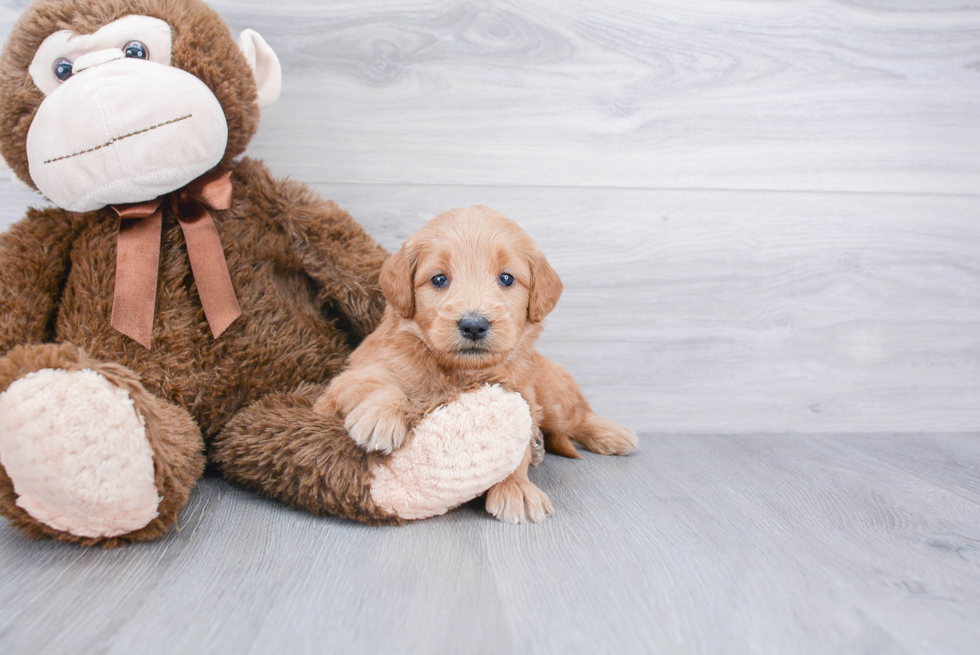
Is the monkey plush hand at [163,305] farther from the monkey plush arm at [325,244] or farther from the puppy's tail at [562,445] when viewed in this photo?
the puppy's tail at [562,445]

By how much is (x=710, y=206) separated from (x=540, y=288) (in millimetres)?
736

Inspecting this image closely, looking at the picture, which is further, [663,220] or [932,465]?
[663,220]

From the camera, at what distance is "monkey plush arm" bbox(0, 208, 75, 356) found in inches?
42.7

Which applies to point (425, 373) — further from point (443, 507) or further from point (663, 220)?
point (663, 220)

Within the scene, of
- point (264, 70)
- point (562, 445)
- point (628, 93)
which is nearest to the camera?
point (264, 70)

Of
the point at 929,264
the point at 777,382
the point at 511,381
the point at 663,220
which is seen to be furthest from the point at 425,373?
the point at 929,264

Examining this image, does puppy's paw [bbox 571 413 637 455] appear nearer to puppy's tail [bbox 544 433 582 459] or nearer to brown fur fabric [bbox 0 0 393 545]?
puppy's tail [bbox 544 433 582 459]

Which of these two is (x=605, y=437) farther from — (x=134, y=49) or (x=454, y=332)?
(x=134, y=49)

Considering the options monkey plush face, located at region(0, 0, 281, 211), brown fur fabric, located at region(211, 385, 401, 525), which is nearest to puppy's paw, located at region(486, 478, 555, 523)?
brown fur fabric, located at region(211, 385, 401, 525)

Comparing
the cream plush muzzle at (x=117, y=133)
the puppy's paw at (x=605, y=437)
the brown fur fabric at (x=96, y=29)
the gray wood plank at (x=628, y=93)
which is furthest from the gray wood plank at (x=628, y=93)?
the puppy's paw at (x=605, y=437)

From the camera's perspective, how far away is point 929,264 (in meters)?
1.73

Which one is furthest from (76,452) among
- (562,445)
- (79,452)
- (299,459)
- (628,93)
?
(628,93)

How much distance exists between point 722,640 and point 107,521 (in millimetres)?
830

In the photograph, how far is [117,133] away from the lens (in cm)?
103
